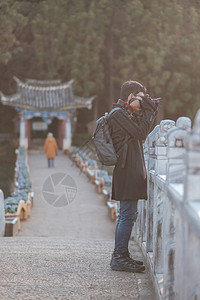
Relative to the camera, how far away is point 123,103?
11.1 ft

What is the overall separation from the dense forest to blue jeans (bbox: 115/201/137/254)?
23.7m

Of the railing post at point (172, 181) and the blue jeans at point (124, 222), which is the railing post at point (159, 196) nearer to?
the blue jeans at point (124, 222)

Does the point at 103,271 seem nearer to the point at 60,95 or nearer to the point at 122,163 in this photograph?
the point at 122,163

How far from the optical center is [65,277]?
10.6ft

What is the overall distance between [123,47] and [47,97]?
17.2 ft

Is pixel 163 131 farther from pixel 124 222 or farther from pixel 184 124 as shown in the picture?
pixel 124 222

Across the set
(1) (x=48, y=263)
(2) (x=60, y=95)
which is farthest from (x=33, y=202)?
(2) (x=60, y=95)

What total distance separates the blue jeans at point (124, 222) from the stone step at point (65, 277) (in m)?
0.19

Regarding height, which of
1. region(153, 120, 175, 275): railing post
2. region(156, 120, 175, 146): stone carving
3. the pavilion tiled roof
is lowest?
the pavilion tiled roof

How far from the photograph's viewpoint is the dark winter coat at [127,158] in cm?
329

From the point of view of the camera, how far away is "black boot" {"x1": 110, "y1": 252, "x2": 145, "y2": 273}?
340 centimetres

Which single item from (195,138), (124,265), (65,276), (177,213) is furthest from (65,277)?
(195,138)

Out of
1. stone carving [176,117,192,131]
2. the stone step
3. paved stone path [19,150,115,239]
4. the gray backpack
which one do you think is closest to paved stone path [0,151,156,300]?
the stone step

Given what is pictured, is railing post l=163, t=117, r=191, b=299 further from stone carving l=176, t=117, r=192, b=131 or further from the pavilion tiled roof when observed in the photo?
the pavilion tiled roof
